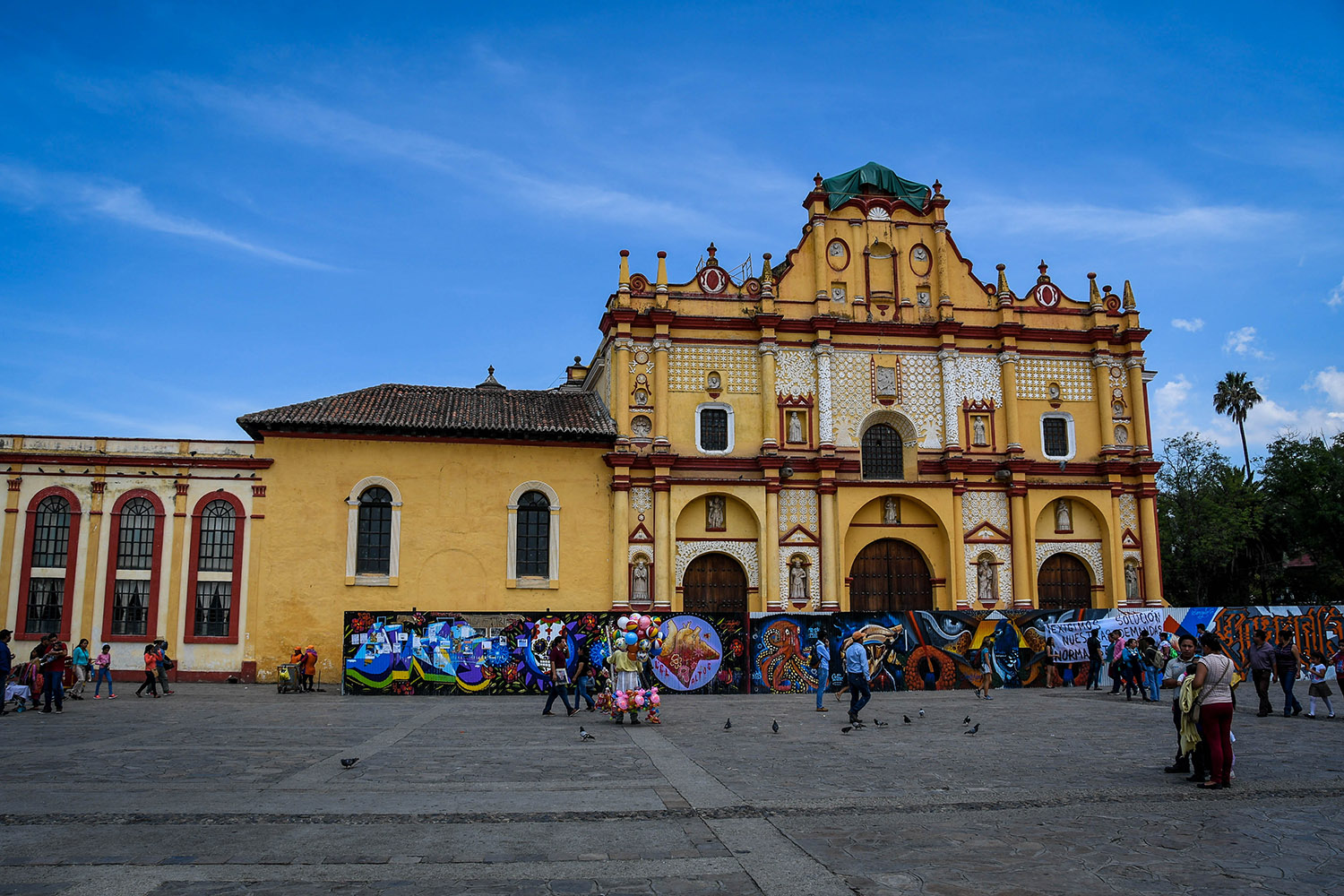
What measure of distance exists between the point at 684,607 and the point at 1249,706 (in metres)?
16.3

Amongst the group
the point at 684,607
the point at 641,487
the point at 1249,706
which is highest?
the point at 641,487

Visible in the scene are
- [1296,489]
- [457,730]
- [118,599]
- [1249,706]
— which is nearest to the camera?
[457,730]

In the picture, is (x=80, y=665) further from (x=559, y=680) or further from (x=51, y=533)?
(x=559, y=680)

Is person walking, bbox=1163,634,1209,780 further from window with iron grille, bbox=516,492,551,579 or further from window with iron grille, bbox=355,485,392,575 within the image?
window with iron grille, bbox=355,485,392,575

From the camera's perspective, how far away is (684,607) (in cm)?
3219

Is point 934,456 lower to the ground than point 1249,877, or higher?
higher

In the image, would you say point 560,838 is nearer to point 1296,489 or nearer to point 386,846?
point 386,846

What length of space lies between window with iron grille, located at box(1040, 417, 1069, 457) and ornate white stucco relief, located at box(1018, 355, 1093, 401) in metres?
0.83

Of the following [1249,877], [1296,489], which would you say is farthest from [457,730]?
[1296,489]

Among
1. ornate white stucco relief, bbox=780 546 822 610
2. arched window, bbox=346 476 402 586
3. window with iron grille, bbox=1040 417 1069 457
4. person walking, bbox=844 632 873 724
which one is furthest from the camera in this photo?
window with iron grille, bbox=1040 417 1069 457

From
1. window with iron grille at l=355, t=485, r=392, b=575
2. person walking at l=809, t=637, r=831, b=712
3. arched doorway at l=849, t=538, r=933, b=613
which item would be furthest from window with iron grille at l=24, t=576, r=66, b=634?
arched doorway at l=849, t=538, r=933, b=613

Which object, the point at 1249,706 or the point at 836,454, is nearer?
the point at 1249,706

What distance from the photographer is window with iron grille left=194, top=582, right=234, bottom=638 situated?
29.5 m

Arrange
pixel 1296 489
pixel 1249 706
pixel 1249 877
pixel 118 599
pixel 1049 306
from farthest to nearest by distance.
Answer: pixel 1296 489 → pixel 1049 306 → pixel 118 599 → pixel 1249 706 → pixel 1249 877
